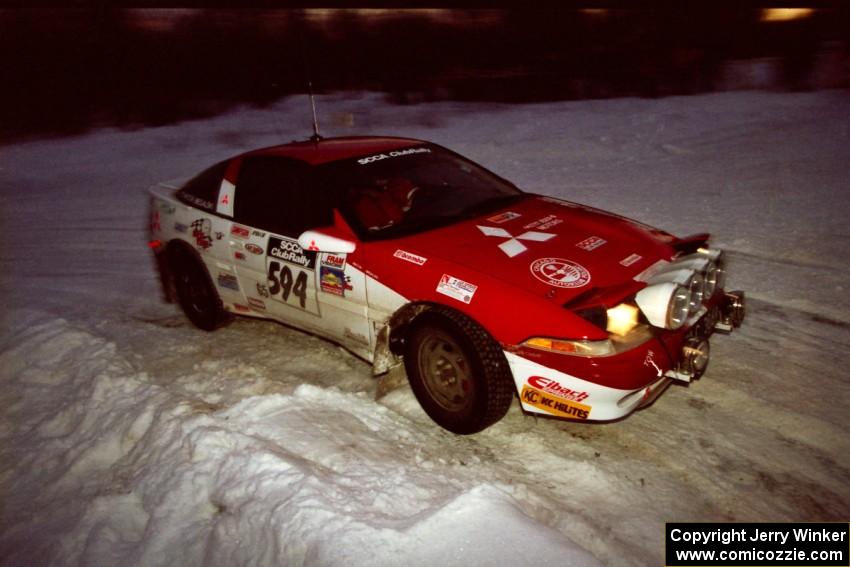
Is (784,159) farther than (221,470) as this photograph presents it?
Yes

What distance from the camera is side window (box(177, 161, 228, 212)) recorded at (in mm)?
4223

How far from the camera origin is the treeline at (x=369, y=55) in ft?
50.5

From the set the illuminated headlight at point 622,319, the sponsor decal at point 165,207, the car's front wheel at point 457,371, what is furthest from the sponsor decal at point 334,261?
the sponsor decal at point 165,207

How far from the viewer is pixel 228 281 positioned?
13.5ft

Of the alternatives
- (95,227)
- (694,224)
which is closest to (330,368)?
(694,224)

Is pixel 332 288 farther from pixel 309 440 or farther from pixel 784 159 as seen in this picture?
pixel 784 159

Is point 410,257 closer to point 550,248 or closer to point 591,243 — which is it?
Result: point 550,248

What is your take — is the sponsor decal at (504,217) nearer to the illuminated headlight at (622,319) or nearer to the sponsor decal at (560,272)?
the sponsor decal at (560,272)

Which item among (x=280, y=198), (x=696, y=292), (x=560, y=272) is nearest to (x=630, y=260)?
(x=696, y=292)

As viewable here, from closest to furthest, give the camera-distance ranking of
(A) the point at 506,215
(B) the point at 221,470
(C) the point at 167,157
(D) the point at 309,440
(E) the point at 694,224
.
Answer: (B) the point at 221,470, (D) the point at 309,440, (A) the point at 506,215, (E) the point at 694,224, (C) the point at 167,157

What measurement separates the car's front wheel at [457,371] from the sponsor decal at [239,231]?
57.0 inches

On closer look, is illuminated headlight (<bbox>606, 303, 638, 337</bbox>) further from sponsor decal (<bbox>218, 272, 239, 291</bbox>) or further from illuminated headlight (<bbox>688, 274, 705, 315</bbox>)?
sponsor decal (<bbox>218, 272, 239, 291</bbox>)

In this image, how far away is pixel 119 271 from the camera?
5.92 m

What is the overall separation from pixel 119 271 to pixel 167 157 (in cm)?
650
